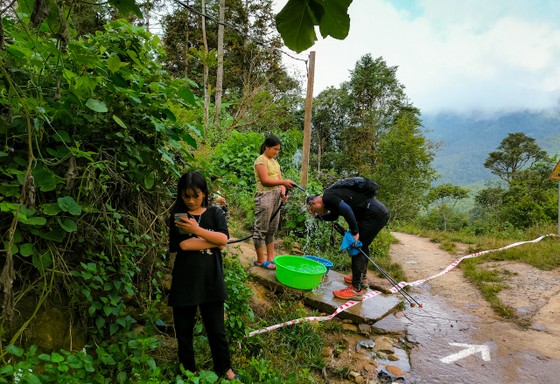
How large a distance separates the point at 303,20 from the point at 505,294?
17.0 ft

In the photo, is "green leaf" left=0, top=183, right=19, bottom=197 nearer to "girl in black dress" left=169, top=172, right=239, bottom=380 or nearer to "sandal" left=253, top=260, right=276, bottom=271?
"girl in black dress" left=169, top=172, right=239, bottom=380

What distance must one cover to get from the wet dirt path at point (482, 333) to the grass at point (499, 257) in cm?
13

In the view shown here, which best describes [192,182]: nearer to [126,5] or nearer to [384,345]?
[126,5]

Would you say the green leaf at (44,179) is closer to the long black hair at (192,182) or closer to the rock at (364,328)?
the long black hair at (192,182)

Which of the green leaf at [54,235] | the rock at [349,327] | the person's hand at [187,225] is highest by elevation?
the person's hand at [187,225]

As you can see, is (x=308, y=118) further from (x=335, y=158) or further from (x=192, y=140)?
(x=335, y=158)

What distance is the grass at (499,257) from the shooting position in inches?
182

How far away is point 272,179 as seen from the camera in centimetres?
381

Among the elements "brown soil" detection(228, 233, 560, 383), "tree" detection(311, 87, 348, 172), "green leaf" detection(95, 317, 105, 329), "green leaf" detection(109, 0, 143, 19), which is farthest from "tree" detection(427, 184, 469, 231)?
Answer: "green leaf" detection(109, 0, 143, 19)

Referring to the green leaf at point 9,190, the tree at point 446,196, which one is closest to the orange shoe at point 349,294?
the green leaf at point 9,190

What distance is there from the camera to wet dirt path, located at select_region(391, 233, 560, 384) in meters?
2.91

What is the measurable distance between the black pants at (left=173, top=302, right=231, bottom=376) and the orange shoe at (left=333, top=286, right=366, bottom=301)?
198 centimetres

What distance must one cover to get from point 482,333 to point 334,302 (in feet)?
5.23

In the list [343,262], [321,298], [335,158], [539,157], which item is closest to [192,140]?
[321,298]
